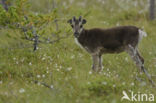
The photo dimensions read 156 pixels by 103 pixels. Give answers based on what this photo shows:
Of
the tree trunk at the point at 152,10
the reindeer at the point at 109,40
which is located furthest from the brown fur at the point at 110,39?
the tree trunk at the point at 152,10

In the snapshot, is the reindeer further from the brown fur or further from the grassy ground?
the grassy ground

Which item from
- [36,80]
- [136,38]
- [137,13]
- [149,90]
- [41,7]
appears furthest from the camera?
[41,7]

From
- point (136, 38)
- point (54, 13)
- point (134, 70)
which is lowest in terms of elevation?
point (134, 70)

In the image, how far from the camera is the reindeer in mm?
8539

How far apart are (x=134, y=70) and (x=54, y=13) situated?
2.90m

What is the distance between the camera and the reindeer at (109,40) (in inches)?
336

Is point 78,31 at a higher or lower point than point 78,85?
higher

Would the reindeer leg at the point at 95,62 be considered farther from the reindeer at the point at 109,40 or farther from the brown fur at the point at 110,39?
the brown fur at the point at 110,39

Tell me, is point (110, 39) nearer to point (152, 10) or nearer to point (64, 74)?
point (64, 74)

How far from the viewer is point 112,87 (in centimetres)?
619

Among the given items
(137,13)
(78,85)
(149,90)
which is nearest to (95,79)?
(78,85)

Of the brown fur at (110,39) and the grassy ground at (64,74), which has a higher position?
the brown fur at (110,39)

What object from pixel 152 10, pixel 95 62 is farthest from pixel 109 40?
pixel 152 10

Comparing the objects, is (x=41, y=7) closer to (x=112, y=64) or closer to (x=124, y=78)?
(x=112, y=64)
